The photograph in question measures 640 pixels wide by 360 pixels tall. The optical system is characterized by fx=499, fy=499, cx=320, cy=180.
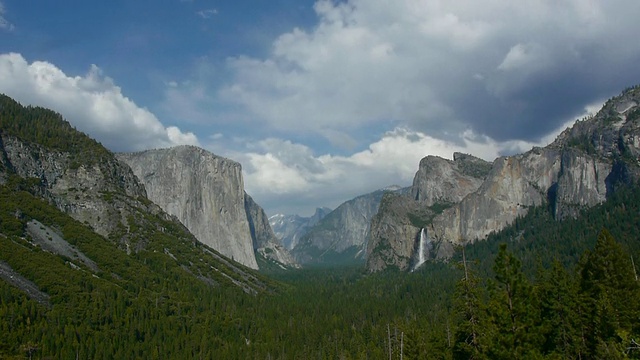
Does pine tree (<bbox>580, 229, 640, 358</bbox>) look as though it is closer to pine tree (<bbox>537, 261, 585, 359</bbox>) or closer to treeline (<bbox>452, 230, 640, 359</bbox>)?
treeline (<bbox>452, 230, 640, 359</bbox>)

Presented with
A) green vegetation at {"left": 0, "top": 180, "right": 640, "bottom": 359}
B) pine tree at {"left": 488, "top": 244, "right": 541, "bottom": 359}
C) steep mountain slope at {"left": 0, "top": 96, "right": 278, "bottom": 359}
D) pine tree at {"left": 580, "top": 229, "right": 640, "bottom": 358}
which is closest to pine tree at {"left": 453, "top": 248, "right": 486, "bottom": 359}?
green vegetation at {"left": 0, "top": 180, "right": 640, "bottom": 359}

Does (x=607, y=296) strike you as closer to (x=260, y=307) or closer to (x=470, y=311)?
(x=470, y=311)

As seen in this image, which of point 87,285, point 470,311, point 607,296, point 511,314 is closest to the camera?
point 470,311

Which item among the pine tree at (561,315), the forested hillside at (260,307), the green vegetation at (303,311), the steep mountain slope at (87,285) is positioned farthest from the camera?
the steep mountain slope at (87,285)

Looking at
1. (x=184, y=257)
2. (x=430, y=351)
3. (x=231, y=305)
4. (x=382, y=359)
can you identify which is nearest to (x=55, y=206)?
(x=184, y=257)

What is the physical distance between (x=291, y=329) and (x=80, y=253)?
75661mm

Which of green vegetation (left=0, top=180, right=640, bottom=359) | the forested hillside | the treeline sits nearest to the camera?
the treeline

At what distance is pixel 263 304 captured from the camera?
6708 inches

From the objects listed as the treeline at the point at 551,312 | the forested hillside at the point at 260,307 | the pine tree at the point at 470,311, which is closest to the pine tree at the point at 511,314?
the treeline at the point at 551,312

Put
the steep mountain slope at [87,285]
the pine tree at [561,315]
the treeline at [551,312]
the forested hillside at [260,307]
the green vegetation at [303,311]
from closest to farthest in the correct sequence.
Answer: the treeline at [551,312], the green vegetation at [303,311], the forested hillside at [260,307], the pine tree at [561,315], the steep mountain slope at [87,285]

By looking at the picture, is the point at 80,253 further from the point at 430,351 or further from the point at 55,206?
the point at 430,351

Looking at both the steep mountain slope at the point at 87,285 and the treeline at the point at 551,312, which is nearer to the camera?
the treeline at the point at 551,312

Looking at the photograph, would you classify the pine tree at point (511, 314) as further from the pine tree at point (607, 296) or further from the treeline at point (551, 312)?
the pine tree at point (607, 296)

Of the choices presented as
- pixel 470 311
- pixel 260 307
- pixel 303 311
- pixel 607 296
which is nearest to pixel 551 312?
pixel 607 296
